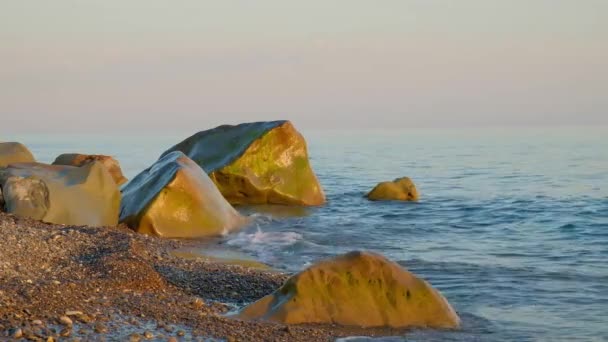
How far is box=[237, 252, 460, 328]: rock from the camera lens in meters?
7.17

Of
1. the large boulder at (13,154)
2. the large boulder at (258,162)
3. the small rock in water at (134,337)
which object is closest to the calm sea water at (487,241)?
the large boulder at (258,162)

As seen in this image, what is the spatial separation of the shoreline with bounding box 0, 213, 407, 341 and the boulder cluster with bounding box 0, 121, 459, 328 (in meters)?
0.26

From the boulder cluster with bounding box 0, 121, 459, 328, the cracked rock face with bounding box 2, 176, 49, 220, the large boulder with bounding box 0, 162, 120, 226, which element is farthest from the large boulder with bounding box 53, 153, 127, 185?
the cracked rock face with bounding box 2, 176, 49, 220

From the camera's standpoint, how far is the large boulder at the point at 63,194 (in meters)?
12.0

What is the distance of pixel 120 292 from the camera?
740 cm

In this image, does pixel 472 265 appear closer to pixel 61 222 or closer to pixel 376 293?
pixel 376 293

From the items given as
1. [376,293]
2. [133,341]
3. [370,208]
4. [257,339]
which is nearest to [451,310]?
[376,293]

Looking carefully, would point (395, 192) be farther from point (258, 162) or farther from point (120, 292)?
point (120, 292)

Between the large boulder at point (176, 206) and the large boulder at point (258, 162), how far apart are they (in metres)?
3.80

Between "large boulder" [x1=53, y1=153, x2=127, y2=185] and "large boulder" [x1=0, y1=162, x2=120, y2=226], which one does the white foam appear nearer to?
"large boulder" [x1=0, y1=162, x2=120, y2=226]

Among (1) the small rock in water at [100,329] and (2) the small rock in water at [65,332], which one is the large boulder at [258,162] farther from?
(2) the small rock in water at [65,332]

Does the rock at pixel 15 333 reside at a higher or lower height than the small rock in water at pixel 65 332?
higher

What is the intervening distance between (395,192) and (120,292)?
541 inches

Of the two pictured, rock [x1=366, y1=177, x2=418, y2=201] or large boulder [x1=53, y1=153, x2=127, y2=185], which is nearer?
large boulder [x1=53, y1=153, x2=127, y2=185]
